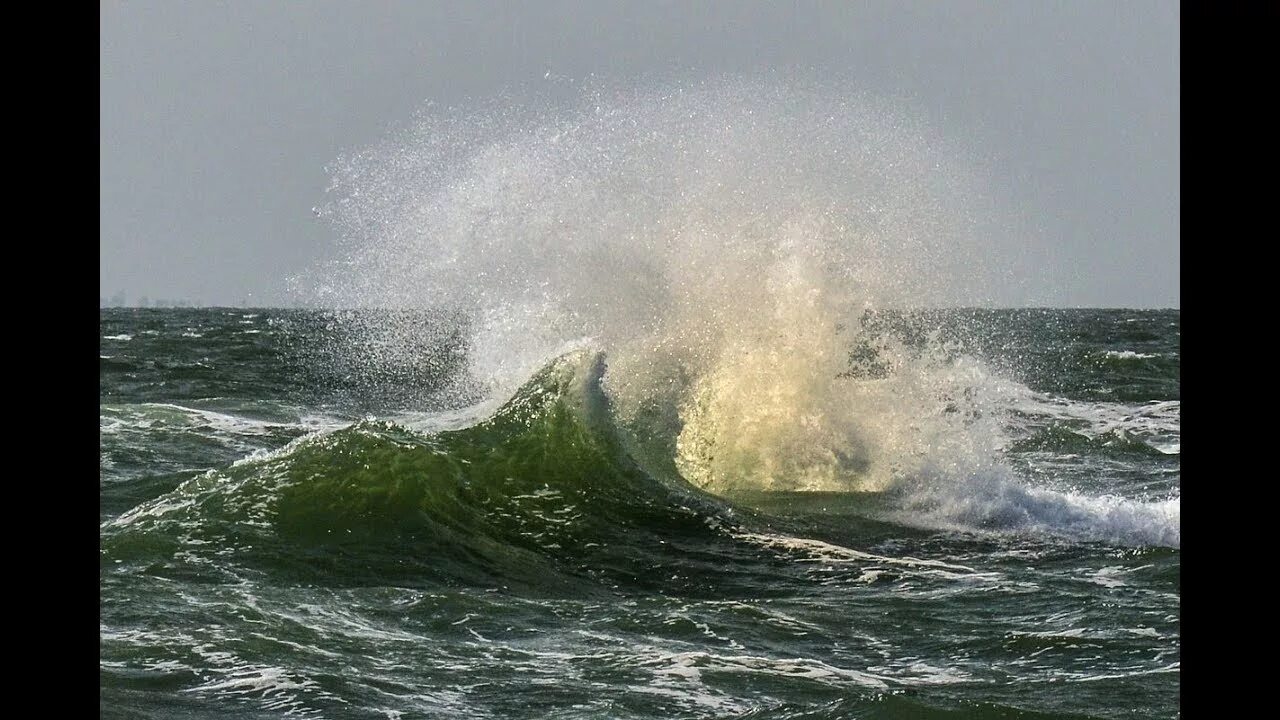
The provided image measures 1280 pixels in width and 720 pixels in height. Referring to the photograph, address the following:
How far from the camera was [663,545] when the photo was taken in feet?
33.9

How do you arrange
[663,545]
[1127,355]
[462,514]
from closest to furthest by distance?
[663,545]
[462,514]
[1127,355]

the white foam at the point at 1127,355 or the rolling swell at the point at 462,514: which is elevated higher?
the white foam at the point at 1127,355

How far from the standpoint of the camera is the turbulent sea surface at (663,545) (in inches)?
240

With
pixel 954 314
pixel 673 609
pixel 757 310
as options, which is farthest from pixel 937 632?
pixel 954 314

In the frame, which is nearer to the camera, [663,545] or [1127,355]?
[663,545]

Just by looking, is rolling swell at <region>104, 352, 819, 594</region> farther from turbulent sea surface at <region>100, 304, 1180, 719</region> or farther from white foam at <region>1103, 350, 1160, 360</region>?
white foam at <region>1103, 350, 1160, 360</region>

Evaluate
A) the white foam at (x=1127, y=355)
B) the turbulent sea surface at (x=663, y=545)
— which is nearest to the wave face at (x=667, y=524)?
the turbulent sea surface at (x=663, y=545)

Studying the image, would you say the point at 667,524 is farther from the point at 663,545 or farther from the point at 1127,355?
the point at 1127,355

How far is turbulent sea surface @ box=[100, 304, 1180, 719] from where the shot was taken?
6.10m

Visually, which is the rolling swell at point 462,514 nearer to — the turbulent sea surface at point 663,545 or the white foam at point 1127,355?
the turbulent sea surface at point 663,545

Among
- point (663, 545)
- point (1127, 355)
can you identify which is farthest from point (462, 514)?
point (1127, 355)
